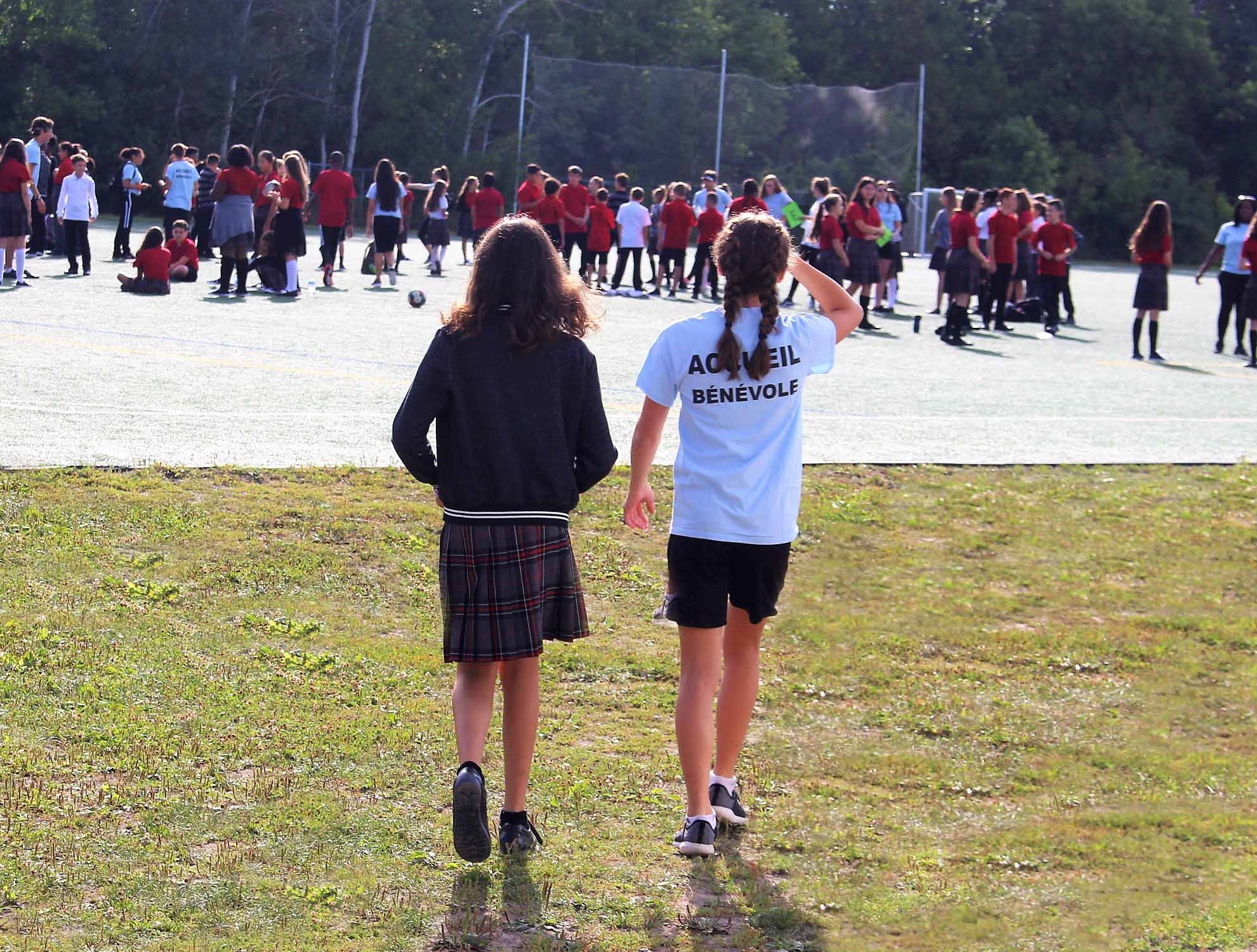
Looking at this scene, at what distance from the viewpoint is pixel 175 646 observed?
239 inches

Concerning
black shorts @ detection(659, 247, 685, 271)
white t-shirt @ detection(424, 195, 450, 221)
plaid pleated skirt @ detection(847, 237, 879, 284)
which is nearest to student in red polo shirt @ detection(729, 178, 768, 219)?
plaid pleated skirt @ detection(847, 237, 879, 284)

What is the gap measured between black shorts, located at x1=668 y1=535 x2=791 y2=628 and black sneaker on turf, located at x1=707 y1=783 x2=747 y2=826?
0.63 m

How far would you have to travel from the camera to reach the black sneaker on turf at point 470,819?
13.3ft

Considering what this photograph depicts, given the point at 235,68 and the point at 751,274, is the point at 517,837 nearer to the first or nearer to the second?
the point at 751,274

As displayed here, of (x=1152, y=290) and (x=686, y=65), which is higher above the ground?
(x=686, y=65)

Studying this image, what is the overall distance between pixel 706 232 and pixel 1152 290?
7013 millimetres

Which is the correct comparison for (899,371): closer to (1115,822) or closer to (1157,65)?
(1115,822)

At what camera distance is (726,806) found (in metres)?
4.77

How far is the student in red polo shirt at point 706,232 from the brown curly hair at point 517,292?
1747 cm

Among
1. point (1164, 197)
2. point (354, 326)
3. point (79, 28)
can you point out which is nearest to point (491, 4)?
point (79, 28)

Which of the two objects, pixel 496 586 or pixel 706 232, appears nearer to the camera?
pixel 496 586

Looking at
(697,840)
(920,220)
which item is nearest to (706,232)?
(697,840)

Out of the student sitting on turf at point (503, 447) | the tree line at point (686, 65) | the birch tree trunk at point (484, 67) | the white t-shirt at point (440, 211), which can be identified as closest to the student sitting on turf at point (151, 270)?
the white t-shirt at point (440, 211)

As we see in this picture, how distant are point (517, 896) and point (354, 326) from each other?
1280 cm
